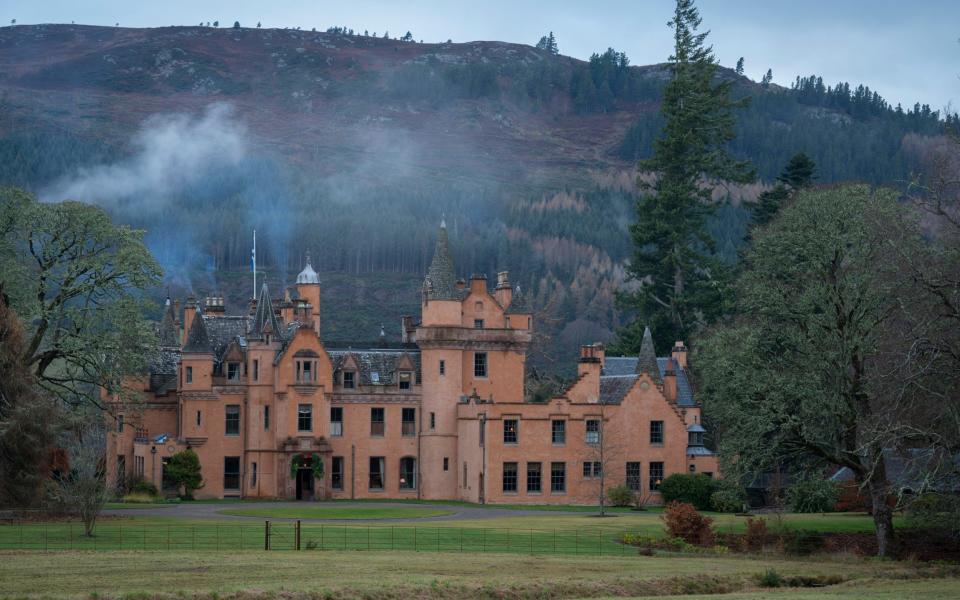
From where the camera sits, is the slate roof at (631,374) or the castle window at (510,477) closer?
the castle window at (510,477)

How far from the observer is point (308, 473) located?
8975 centimetres

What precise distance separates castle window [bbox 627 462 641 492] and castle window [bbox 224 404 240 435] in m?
22.5

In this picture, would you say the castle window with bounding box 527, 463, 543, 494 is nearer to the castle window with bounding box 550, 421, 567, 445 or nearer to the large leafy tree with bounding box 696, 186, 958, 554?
the castle window with bounding box 550, 421, 567, 445

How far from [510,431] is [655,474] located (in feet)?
28.2

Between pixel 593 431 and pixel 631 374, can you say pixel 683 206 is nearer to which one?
pixel 631 374

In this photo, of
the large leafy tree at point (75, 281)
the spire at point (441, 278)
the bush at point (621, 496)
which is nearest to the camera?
the large leafy tree at point (75, 281)

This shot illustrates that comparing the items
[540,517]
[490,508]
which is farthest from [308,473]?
[540,517]

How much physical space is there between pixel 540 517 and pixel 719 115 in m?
58.2

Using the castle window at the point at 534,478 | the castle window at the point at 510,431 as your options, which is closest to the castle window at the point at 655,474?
the castle window at the point at 534,478

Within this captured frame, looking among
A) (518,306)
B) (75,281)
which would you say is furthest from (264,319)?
(75,281)

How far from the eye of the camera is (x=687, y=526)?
60.3 meters

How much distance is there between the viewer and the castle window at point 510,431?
288 feet

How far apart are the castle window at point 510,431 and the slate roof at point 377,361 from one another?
7.14m

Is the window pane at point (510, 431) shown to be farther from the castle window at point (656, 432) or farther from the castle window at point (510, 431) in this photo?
the castle window at point (656, 432)
